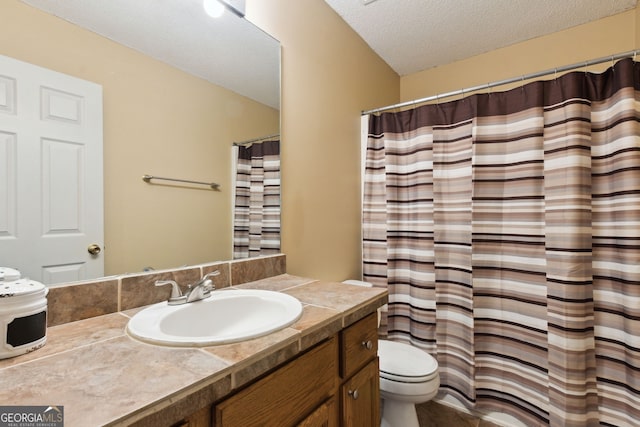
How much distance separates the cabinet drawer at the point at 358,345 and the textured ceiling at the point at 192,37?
105 centimetres

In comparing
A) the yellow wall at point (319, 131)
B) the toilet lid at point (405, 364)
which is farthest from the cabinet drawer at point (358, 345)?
the yellow wall at point (319, 131)

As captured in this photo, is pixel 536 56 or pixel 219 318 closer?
pixel 219 318

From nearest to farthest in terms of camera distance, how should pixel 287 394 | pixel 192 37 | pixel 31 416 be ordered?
pixel 31 416 < pixel 287 394 < pixel 192 37

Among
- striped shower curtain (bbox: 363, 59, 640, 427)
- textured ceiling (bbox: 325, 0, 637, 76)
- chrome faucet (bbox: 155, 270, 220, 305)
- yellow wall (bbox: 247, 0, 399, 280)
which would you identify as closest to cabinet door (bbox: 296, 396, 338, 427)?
chrome faucet (bbox: 155, 270, 220, 305)

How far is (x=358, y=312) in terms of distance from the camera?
3.11ft

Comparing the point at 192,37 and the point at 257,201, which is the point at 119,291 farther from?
the point at 192,37

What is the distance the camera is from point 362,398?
3.29 ft

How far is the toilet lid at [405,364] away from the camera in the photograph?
4.55 feet

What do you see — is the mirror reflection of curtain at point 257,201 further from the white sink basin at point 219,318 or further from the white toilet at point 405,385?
the white toilet at point 405,385

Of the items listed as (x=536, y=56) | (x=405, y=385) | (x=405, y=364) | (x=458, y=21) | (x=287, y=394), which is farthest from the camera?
(x=536, y=56)

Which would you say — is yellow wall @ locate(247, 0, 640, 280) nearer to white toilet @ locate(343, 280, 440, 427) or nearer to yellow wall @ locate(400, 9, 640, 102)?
yellow wall @ locate(400, 9, 640, 102)

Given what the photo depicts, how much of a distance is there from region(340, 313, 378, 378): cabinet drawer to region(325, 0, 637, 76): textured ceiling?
5.77 feet

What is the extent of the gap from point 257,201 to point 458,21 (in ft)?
5.74

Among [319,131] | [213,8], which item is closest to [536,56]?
[319,131]
